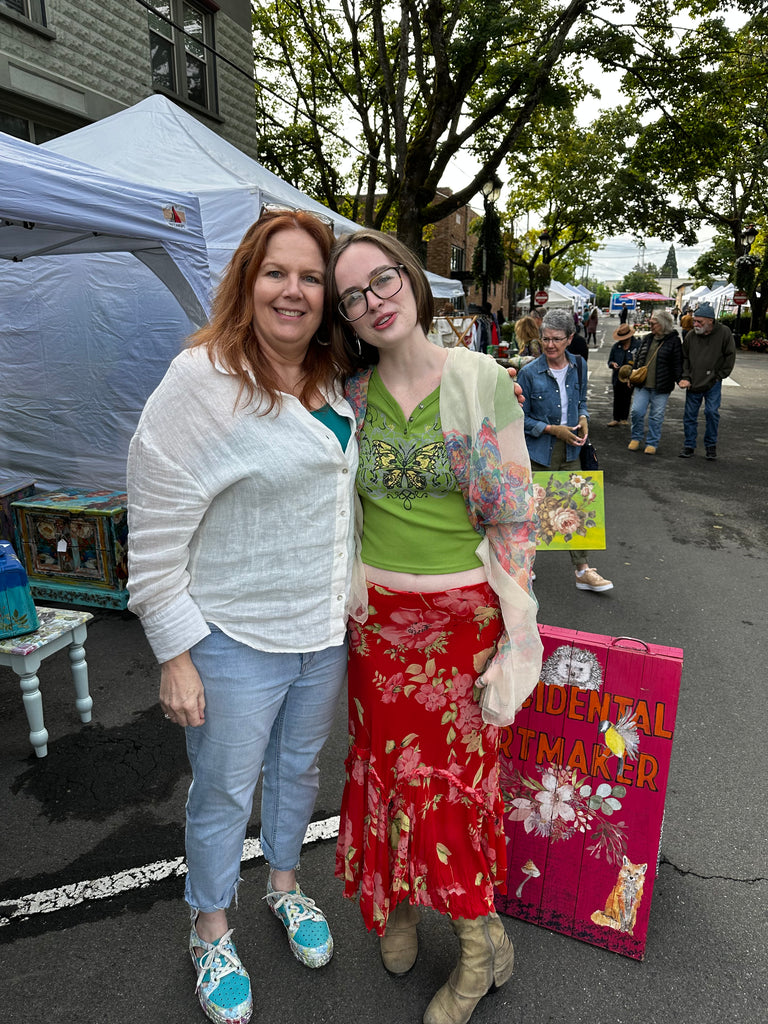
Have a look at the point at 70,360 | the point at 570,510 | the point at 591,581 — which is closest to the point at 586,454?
the point at 591,581

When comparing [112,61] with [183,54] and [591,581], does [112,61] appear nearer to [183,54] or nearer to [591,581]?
[183,54]

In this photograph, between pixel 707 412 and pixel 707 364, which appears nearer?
pixel 707 364

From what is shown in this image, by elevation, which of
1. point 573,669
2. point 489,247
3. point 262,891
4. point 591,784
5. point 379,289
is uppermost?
point 489,247

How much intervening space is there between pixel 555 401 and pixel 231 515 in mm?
3478

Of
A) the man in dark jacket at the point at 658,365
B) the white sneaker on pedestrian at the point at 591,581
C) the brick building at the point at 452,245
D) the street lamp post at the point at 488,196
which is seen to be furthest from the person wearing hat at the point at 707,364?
the brick building at the point at 452,245

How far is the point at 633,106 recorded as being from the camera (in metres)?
11.4

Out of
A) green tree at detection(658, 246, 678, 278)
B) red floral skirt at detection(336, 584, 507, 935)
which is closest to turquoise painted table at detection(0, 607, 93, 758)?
red floral skirt at detection(336, 584, 507, 935)

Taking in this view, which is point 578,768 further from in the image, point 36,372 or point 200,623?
point 36,372

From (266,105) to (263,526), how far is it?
56.9ft

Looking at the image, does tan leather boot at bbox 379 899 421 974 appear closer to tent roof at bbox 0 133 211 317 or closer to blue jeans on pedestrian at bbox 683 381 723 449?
tent roof at bbox 0 133 211 317

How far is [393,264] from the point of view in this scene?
167 centimetres

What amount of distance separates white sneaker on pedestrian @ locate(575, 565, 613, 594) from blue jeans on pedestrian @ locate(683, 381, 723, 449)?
203 inches

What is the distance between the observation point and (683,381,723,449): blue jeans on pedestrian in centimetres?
909

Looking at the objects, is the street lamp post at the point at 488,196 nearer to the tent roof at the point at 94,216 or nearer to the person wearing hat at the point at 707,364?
the person wearing hat at the point at 707,364
